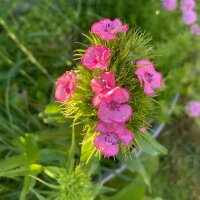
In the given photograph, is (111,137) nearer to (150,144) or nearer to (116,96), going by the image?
(116,96)

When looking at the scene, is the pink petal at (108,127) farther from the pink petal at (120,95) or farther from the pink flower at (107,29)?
the pink flower at (107,29)

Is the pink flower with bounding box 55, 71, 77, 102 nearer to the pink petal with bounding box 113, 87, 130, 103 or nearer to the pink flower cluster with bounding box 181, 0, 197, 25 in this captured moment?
the pink petal with bounding box 113, 87, 130, 103

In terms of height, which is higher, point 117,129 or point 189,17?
point 189,17

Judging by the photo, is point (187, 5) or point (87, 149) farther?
point (187, 5)

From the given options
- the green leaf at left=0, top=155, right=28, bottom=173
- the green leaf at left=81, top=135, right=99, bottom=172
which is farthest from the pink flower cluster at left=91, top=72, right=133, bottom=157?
the green leaf at left=0, top=155, right=28, bottom=173

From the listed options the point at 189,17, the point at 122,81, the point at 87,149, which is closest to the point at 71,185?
the point at 87,149

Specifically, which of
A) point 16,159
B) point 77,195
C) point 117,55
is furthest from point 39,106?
point 117,55

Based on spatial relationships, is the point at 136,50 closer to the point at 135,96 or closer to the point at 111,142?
the point at 135,96
